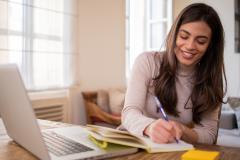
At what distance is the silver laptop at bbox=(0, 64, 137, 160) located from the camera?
0.74 metres

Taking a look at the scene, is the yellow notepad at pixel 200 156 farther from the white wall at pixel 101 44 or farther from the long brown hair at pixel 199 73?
the white wall at pixel 101 44

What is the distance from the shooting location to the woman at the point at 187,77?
4.57 ft

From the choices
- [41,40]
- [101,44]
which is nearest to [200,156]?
[41,40]

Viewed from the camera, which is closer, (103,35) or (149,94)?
(149,94)

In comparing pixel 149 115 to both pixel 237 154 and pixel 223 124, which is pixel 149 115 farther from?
pixel 223 124

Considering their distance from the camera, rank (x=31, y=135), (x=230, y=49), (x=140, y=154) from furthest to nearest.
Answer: (x=230, y=49) → (x=140, y=154) → (x=31, y=135)

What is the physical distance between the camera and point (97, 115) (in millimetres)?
3021

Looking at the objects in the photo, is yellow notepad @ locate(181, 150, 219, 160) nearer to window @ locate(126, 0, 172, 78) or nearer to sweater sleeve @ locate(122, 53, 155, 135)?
sweater sleeve @ locate(122, 53, 155, 135)

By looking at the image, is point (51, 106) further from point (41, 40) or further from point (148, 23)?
point (148, 23)

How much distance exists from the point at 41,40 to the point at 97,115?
2.87 feet

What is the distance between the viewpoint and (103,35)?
346cm

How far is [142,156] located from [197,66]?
0.77 m

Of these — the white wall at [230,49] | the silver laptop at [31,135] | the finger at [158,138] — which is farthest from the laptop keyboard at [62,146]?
the white wall at [230,49]

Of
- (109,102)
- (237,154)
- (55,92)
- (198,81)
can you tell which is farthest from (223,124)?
(237,154)
